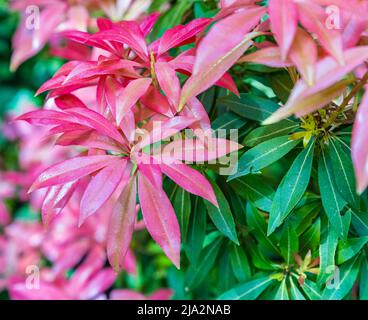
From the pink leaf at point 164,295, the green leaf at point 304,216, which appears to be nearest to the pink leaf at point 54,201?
the green leaf at point 304,216

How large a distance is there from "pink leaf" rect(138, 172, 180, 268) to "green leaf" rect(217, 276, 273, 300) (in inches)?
8.6

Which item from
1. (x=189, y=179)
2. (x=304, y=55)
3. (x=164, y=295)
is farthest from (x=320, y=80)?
(x=164, y=295)

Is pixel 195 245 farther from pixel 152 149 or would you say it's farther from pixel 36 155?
pixel 36 155

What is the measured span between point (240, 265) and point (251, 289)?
5 centimetres

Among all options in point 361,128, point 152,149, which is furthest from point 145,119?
point 361,128

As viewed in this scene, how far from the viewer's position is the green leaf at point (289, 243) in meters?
0.79

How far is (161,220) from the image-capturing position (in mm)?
659

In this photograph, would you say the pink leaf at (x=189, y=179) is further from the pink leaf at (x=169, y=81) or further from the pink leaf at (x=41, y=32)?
the pink leaf at (x=41, y=32)

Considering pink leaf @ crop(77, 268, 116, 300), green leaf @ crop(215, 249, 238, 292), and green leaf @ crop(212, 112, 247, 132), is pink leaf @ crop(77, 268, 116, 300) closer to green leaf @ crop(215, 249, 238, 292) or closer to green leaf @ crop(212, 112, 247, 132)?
green leaf @ crop(215, 249, 238, 292)

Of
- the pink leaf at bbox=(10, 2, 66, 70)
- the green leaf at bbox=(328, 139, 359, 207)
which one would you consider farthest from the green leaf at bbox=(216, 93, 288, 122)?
the pink leaf at bbox=(10, 2, 66, 70)

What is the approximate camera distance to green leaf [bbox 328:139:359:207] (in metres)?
0.70

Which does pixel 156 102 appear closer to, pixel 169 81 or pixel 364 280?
pixel 169 81

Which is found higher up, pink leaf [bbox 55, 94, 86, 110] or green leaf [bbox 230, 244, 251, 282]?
pink leaf [bbox 55, 94, 86, 110]
